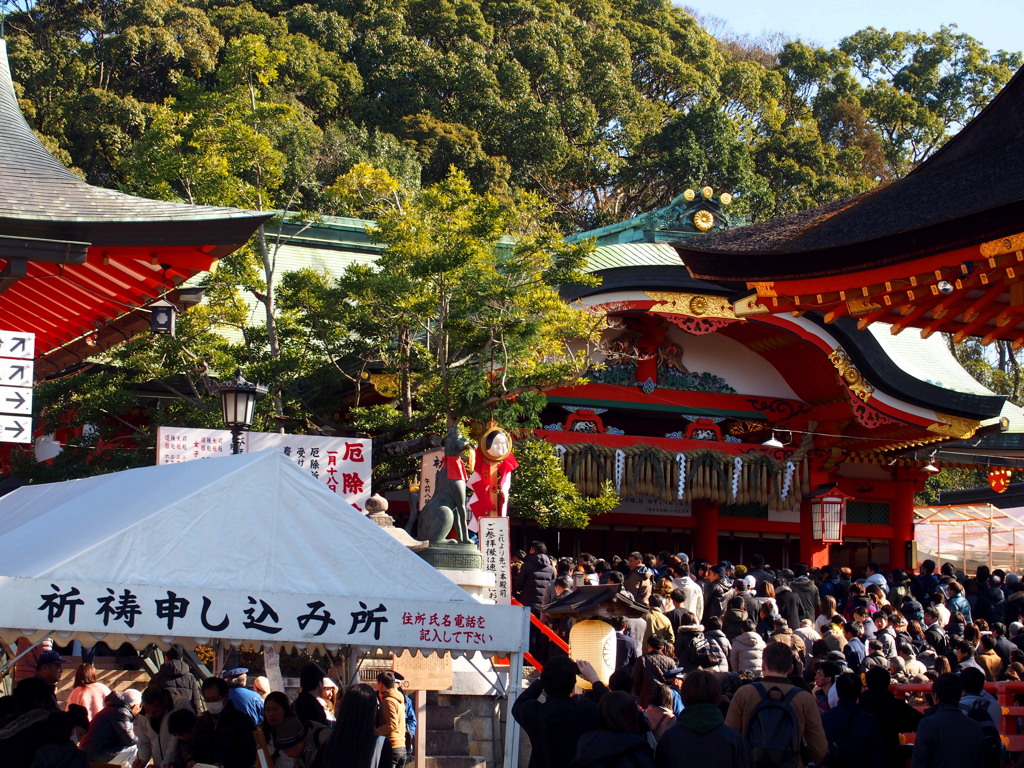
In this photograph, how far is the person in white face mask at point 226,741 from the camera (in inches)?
261

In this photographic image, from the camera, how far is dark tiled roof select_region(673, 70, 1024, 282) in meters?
7.41

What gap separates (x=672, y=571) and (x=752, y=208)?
21154 millimetres

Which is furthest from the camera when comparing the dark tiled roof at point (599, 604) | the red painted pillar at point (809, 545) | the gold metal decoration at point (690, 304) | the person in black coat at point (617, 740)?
the red painted pillar at point (809, 545)

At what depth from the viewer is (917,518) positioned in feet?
84.1

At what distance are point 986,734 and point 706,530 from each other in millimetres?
14533

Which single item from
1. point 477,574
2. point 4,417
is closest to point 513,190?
point 477,574

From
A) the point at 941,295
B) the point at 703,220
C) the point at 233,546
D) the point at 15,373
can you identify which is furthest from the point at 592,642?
the point at 703,220

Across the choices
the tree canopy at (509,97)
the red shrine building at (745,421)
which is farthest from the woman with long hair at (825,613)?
the tree canopy at (509,97)

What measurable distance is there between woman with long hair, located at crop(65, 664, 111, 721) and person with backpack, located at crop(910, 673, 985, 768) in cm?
559

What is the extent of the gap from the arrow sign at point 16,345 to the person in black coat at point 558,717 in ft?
15.8

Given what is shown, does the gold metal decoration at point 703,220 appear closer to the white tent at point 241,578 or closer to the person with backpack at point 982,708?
the person with backpack at point 982,708

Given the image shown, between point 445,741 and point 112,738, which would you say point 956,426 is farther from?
point 112,738

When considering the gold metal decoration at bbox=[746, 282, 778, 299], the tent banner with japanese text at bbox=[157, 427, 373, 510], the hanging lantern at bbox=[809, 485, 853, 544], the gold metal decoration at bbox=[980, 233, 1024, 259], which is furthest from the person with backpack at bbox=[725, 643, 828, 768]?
the hanging lantern at bbox=[809, 485, 853, 544]

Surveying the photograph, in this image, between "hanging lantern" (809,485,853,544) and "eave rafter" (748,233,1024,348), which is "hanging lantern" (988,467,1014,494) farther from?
"eave rafter" (748,233,1024,348)
